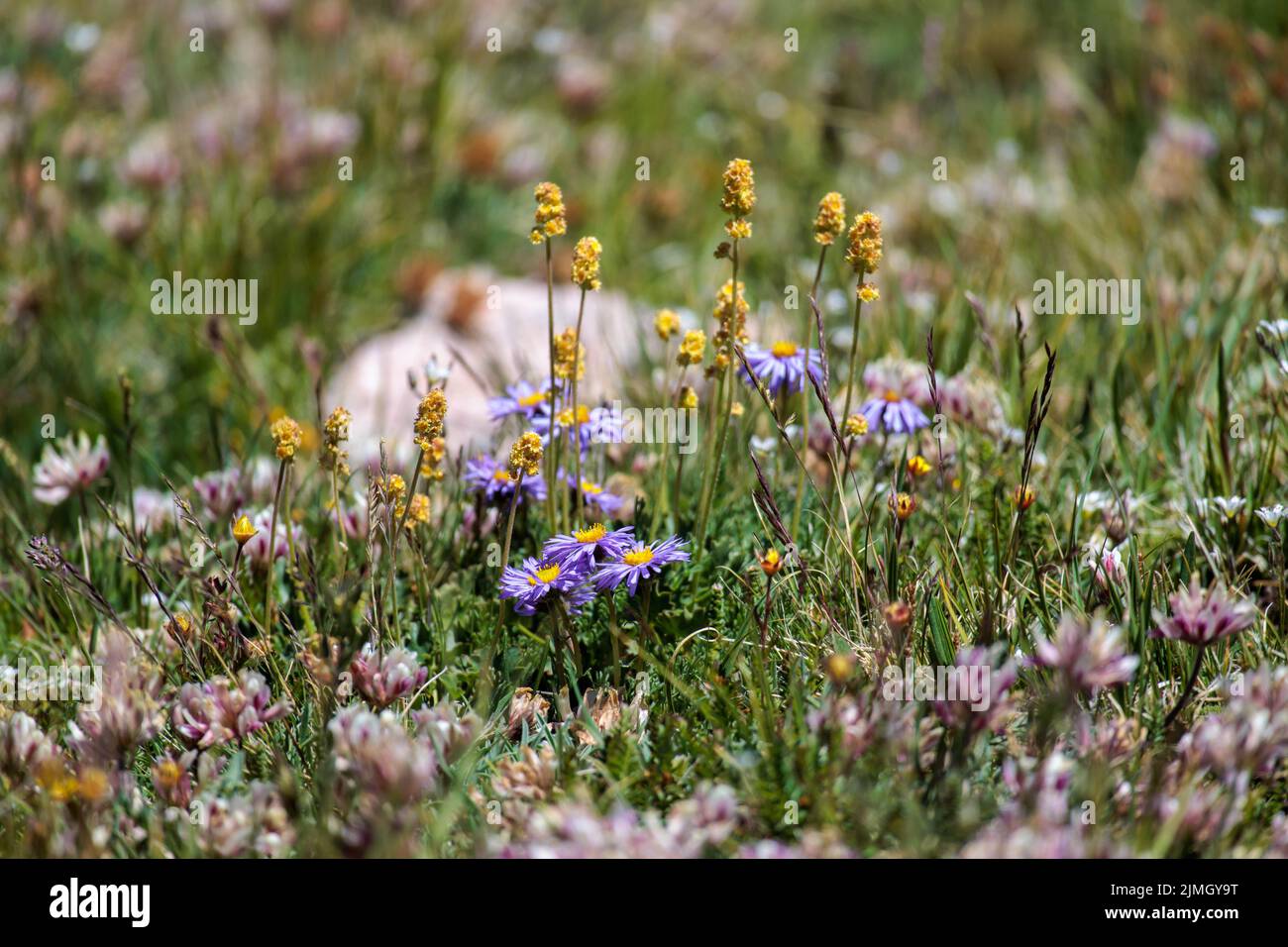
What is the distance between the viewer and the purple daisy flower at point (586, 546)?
231cm

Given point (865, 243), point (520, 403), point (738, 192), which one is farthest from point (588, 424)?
point (865, 243)

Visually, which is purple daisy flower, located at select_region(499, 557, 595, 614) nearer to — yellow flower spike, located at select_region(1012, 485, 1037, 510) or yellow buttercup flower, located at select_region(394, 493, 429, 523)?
yellow buttercup flower, located at select_region(394, 493, 429, 523)

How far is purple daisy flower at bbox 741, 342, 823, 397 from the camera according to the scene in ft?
9.00

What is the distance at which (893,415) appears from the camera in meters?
2.84

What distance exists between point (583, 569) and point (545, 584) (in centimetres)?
9

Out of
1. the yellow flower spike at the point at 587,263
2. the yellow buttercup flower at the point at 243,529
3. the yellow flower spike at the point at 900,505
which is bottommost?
the yellow buttercup flower at the point at 243,529

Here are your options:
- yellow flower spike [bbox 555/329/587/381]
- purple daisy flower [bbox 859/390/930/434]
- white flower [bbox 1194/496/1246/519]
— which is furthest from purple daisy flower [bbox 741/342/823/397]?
white flower [bbox 1194/496/1246/519]

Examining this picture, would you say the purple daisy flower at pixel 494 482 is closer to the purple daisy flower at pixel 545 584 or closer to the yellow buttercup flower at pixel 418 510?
the yellow buttercup flower at pixel 418 510

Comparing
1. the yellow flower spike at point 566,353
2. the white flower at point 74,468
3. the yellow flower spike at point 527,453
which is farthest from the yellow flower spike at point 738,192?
the white flower at point 74,468

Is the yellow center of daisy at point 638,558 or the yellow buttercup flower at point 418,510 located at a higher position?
the yellow buttercup flower at point 418,510

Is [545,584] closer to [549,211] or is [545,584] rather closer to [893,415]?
[549,211]

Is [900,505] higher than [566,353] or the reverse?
the reverse

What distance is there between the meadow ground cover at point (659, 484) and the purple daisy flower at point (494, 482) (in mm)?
18
